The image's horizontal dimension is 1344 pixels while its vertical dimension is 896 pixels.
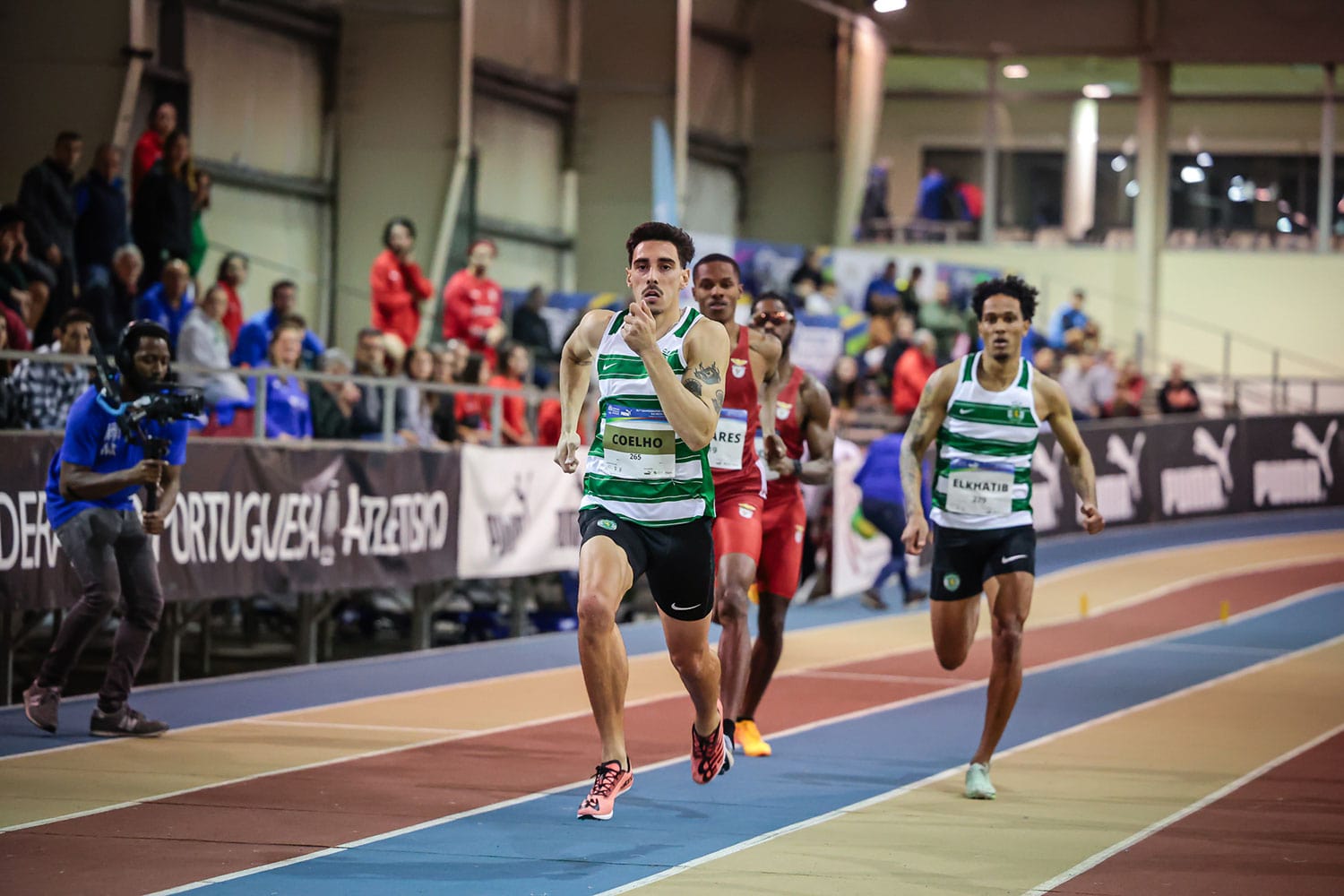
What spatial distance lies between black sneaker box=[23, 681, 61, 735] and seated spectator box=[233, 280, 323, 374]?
5777 millimetres

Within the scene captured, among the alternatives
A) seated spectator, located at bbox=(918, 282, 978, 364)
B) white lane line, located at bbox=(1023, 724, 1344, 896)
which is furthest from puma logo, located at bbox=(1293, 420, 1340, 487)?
white lane line, located at bbox=(1023, 724, 1344, 896)

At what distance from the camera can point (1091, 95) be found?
3994cm

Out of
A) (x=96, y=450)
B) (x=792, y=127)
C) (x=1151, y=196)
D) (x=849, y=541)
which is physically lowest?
(x=849, y=541)

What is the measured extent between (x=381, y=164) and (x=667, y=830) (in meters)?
18.3

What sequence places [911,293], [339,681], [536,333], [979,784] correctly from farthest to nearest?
[911,293] < [536,333] < [339,681] < [979,784]

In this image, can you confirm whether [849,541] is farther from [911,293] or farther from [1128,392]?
[1128,392]

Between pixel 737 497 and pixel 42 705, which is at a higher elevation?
pixel 737 497

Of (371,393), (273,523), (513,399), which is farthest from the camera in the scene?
(513,399)

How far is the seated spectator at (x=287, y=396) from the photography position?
1450 cm

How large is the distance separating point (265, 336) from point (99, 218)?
1582 millimetres

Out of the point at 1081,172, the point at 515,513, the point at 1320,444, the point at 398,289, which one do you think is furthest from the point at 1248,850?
the point at 1081,172

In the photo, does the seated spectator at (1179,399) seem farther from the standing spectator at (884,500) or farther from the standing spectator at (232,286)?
the standing spectator at (232,286)

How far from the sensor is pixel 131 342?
10.3 meters

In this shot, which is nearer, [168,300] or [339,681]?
[339,681]
